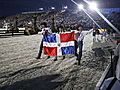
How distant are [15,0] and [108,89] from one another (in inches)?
2301

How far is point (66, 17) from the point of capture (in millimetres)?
67000

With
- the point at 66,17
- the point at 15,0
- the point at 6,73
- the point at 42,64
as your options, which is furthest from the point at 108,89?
the point at 66,17

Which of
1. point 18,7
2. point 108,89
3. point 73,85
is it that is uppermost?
point 18,7

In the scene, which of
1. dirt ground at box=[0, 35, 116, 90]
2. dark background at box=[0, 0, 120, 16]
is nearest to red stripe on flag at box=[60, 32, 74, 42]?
dirt ground at box=[0, 35, 116, 90]

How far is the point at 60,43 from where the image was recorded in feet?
39.5

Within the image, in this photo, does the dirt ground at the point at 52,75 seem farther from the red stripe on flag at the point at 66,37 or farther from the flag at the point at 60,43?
the red stripe on flag at the point at 66,37

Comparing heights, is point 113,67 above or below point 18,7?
below

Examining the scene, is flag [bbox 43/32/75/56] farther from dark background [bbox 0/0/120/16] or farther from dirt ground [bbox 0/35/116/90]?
dark background [bbox 0/0/120/16]

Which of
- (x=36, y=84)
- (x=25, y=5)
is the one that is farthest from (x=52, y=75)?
(x=25, y=5)

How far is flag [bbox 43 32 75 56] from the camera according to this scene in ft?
39.0

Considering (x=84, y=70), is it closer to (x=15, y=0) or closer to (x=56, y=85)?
(x=56, y=85)

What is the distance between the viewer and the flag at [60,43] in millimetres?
11891

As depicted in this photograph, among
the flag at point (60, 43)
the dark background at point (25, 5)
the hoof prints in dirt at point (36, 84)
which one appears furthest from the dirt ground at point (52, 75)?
the dark background at point (25, 5)

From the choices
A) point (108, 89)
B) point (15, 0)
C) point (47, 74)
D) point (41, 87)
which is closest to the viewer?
point (108, 89)
